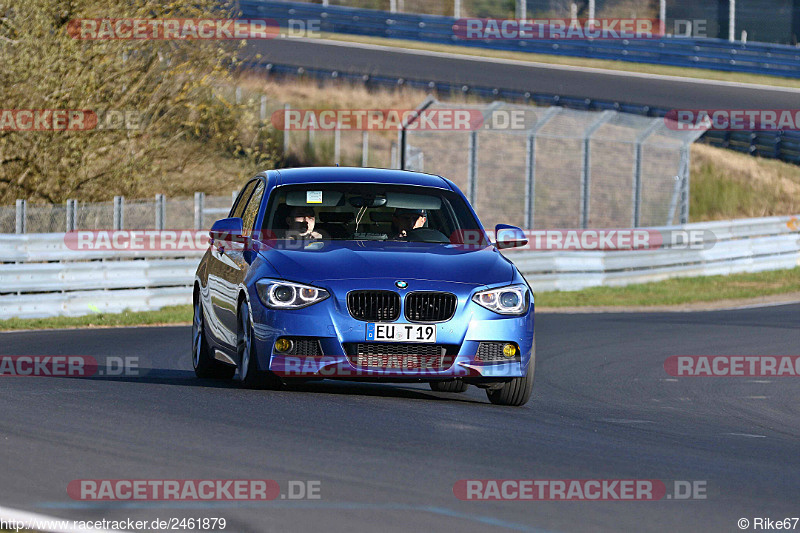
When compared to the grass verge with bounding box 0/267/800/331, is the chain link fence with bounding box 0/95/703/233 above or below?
above

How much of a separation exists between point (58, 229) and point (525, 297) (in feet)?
43.0

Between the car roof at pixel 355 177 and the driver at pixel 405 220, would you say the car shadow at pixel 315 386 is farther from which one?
the car roof at pixel 355 177

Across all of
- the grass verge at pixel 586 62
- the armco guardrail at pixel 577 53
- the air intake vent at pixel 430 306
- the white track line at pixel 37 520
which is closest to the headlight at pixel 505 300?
the air intake vent at pixel 430 306

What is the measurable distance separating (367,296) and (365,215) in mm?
1410

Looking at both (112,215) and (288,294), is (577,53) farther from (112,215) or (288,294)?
(288,294)

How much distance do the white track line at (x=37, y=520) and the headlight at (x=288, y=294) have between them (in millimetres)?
3656

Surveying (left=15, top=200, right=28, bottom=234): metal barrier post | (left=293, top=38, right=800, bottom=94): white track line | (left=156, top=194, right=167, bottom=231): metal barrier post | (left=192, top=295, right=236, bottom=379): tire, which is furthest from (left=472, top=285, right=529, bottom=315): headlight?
(left=293, top=38, right=800, bottom=94): white track line

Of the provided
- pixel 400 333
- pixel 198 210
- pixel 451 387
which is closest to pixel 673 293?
pixel 198 210

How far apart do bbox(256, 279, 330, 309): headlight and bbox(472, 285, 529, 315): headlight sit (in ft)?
3.39

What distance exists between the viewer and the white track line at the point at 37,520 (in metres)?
5.39

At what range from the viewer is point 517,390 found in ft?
32.4

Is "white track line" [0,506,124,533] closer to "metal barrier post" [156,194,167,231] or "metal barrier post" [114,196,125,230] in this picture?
"metal barrier post" [114,196,125,230]

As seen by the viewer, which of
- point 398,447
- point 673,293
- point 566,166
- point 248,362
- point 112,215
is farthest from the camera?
point 566,166

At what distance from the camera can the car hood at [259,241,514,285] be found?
30.5 feet
